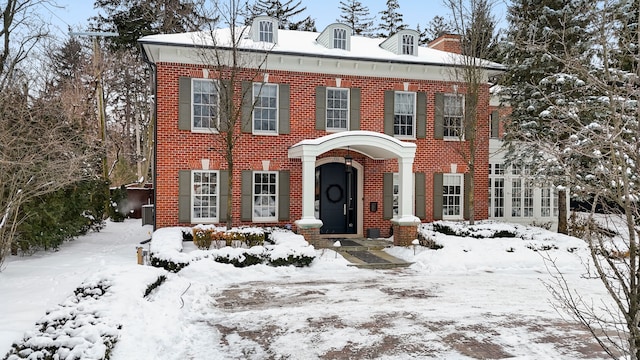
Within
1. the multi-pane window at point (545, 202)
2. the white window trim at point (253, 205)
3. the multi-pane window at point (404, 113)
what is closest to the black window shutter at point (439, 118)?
the multi-pane window at point (404, 113)

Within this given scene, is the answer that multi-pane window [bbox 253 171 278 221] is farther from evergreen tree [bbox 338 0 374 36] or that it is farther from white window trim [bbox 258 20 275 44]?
evergreen tree [bbox 338 0 374 36]

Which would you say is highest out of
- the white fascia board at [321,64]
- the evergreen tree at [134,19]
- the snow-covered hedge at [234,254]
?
the evergreen tree at [134,19]

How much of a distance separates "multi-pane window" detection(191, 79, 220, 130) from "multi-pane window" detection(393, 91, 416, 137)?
20.6 feet

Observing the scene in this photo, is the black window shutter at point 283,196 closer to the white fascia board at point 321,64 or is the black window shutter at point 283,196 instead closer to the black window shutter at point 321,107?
the black window shutter at point 321,107

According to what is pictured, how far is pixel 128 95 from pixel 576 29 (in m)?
27.4

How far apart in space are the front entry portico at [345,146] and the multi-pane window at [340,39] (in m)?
3.77

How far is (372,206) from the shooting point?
1638 centimetres

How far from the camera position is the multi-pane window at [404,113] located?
1647 centimetres

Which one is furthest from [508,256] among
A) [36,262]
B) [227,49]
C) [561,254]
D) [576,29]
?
[36,262]

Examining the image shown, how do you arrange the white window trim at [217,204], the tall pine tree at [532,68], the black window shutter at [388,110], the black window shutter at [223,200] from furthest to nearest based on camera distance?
the black window shutter at [388,110] < the tall pine tree at [532,68] < the black window shutter at [223,200] < the white window trim at [217,204]

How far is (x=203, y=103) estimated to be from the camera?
1471 cm

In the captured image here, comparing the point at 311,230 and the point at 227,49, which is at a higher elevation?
the point at 227,49

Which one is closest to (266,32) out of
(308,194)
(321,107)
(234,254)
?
(321,107)

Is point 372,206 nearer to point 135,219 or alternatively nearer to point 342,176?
point 342,176
